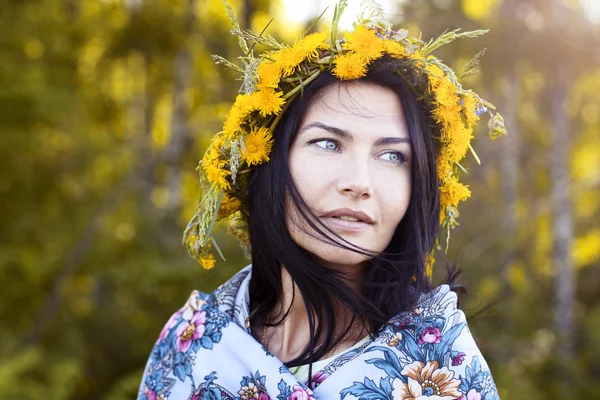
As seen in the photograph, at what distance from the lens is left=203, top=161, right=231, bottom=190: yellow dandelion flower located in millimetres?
1705

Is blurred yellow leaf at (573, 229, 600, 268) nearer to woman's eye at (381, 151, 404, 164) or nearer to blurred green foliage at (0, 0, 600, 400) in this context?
blurred green foliage at (0, 0, 600, 400)

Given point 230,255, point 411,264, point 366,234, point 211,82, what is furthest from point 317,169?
point 211,82

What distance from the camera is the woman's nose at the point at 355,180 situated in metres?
1.49

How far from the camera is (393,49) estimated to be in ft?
5.29

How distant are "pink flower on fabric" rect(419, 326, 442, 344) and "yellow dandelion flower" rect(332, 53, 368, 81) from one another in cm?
65

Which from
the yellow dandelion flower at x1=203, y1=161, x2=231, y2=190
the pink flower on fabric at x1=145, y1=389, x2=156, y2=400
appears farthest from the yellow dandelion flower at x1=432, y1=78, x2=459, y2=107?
the pink flower on fabric at x1=145, y1=389, x2=156, y2=400

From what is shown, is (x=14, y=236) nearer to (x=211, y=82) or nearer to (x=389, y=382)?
(x=211, y=82)

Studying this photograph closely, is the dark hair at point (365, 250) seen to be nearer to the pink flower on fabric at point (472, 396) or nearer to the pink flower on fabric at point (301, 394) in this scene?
the pink flower on fabric at point (301, 394)

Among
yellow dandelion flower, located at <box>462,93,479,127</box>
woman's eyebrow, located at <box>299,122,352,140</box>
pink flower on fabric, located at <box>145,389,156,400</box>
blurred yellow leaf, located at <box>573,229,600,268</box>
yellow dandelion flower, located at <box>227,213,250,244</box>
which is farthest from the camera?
blurred yellow leaf, located at <box>573,229,600,268</box>

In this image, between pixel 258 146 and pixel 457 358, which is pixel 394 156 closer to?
pixel 258 146

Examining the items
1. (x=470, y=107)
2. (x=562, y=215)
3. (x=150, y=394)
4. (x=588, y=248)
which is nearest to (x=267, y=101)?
(x=470, y=107)

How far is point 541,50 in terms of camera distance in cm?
708

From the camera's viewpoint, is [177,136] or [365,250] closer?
[365,250]

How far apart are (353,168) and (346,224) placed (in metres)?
0.14
